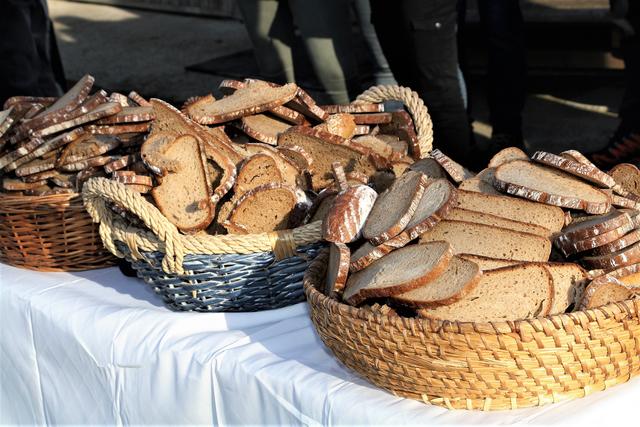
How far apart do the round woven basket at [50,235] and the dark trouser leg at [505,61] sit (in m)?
2.30

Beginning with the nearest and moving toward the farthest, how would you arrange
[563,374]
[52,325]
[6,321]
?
[563,374] < [52,325] < [6,321]

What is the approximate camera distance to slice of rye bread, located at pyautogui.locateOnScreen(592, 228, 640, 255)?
143 cm

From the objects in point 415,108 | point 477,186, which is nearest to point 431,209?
point 477,186

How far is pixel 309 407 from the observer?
1445 millimetres

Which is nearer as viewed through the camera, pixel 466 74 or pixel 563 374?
pixel 563 374

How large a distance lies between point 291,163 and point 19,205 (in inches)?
25.2

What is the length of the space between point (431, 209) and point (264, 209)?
40cm

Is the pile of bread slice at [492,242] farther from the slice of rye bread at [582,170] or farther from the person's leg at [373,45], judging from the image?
the person's leg at [373,45]

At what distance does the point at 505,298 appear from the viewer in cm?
136

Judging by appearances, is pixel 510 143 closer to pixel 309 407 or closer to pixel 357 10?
pixel 357 10

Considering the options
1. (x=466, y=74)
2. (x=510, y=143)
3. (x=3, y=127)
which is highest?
(x=3, y=127)

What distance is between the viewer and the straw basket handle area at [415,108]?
207 centimetres

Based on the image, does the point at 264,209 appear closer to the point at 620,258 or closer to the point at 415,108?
the point at 415,108

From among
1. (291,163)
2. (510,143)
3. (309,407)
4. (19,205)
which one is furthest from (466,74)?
(309,407)
